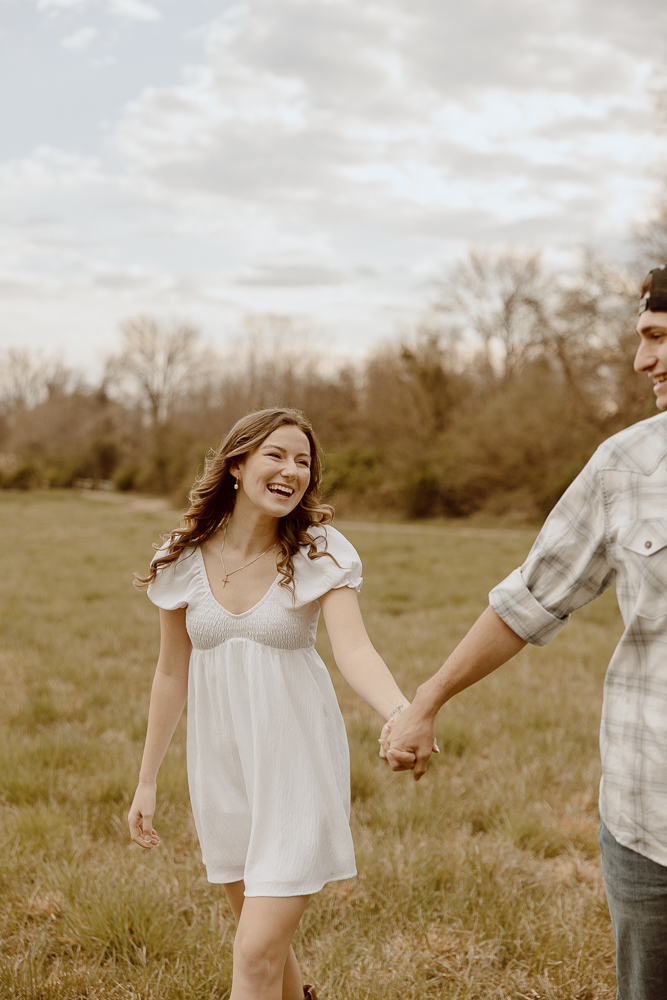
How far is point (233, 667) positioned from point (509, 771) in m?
3.14

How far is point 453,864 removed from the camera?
3.84 m

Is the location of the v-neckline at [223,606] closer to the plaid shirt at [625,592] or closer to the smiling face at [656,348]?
the plaid shirt at [625,592]

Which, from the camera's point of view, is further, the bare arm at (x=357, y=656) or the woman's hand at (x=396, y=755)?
the bare arm at (x=357, y=656)

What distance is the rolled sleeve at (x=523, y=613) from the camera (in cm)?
202

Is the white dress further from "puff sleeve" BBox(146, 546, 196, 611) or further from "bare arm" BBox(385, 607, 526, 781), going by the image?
"bare arm" BBox(385, 607, 526, 781)

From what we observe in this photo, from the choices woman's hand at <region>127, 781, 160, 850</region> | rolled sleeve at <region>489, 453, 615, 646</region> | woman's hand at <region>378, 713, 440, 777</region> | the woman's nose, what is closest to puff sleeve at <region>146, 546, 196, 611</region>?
woman's hand at <region>127, 781, 160, 850</region>

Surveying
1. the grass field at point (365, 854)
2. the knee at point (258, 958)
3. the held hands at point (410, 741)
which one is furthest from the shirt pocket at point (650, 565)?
the grass field at point (365, 854)

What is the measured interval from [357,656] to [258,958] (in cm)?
84

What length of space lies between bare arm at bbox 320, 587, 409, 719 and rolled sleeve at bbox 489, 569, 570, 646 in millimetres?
522

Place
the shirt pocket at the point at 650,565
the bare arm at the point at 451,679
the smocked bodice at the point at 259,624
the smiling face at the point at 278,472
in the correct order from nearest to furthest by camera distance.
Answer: the shirt pocket at the point at 650,565 < the bare arm at the point at 451,679 < the smocked bodice at the point at 259,624 < the smiling face at the point at 278,472

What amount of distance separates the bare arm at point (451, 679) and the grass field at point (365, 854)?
1.14 m

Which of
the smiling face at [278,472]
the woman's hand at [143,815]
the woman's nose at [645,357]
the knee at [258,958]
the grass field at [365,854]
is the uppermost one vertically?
the woman's nose at [645,357]

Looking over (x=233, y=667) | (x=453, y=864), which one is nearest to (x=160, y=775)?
(x=453, y=864)

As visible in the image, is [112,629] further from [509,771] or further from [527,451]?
[527,451]
